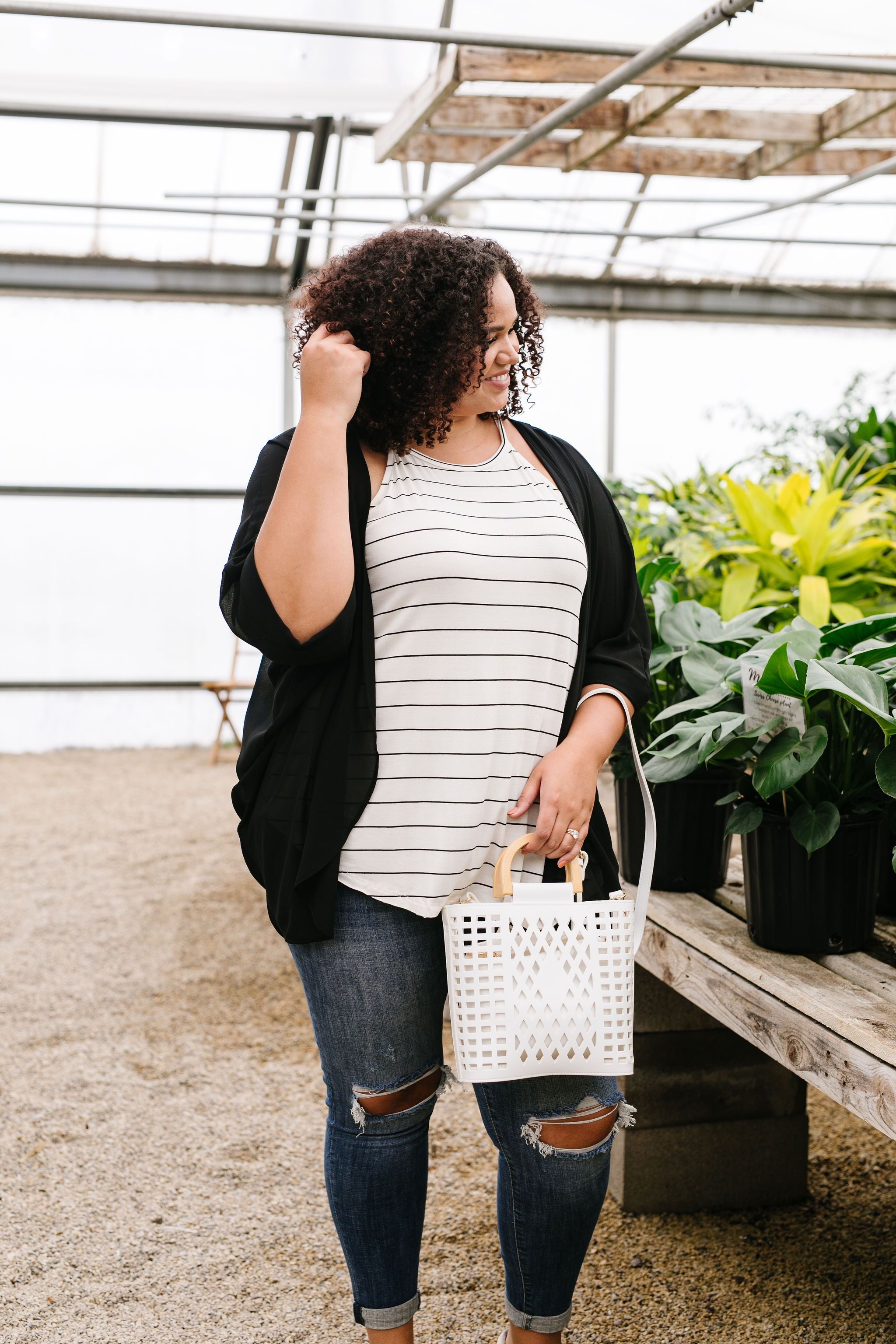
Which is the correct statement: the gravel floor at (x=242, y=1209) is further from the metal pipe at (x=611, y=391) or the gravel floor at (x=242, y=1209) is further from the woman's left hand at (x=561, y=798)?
the metal pipe at (x=611, y=391)

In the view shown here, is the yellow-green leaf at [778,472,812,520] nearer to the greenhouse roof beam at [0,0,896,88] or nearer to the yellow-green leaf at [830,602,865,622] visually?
the yellow-green leaf at [830,602,865,622]

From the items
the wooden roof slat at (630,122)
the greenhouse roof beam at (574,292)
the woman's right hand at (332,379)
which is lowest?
the woman's right hand at (332,379)

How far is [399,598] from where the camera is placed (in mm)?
1129

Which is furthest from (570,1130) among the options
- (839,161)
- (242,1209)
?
(839,161)

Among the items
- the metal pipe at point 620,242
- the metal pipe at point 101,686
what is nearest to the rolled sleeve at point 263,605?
the metal pipe at point 101,686

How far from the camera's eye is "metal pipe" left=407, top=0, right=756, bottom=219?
77.7 inches

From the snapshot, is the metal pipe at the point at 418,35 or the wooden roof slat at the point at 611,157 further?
the wooden roof slat at the point at 611,157

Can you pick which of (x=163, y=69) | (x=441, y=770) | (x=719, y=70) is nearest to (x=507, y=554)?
(x=441, y=770)

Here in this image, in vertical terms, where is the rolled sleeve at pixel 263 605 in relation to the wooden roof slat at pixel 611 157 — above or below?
below

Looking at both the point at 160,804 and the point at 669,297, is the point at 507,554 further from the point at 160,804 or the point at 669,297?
the point at 669,297

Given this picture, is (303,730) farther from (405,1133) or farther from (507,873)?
(405,1133)

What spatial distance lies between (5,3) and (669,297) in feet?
20.5

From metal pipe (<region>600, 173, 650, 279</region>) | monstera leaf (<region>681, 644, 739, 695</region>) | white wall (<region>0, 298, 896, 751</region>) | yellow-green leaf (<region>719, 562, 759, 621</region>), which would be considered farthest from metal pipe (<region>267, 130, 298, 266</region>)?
monstera leaf (<region>681, 644, 739, 695</region>)

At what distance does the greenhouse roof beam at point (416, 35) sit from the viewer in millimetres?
2141
